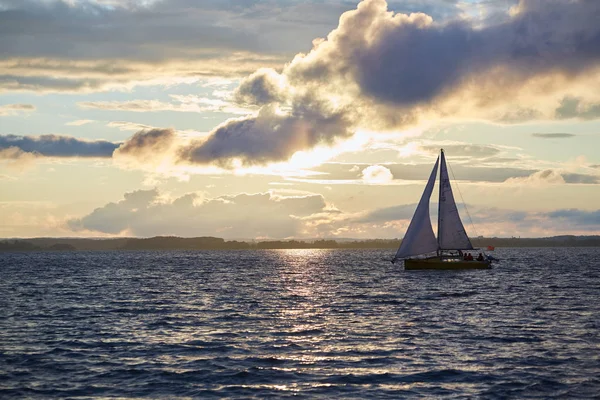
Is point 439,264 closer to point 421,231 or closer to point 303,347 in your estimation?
point 421,231

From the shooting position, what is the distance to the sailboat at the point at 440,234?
110375 mm

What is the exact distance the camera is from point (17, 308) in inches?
2408

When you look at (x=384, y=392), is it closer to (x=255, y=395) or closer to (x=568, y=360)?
(x=255, y=395)

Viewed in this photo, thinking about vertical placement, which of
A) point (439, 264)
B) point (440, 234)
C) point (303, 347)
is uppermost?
point (440, 234)

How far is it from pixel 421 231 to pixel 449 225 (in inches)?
230

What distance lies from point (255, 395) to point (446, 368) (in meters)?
9.71

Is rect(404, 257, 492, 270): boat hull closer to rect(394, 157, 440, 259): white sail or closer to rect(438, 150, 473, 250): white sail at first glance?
rect(438, 150, 473, 250): white sail

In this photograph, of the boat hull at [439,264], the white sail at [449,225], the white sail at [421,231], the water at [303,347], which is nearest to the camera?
the water at [303,347]

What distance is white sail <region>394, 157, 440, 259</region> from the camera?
362 feet

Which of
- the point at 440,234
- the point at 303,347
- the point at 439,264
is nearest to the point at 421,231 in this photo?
the point at 440,234

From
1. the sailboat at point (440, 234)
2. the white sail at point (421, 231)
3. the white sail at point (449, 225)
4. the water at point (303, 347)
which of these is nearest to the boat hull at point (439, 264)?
the sailboat at point (440, 234)

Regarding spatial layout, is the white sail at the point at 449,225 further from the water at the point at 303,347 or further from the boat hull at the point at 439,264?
the water at the point at 303,347

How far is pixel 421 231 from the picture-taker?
362 feet

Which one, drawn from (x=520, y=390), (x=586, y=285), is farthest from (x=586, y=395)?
(x=586, y=285)
